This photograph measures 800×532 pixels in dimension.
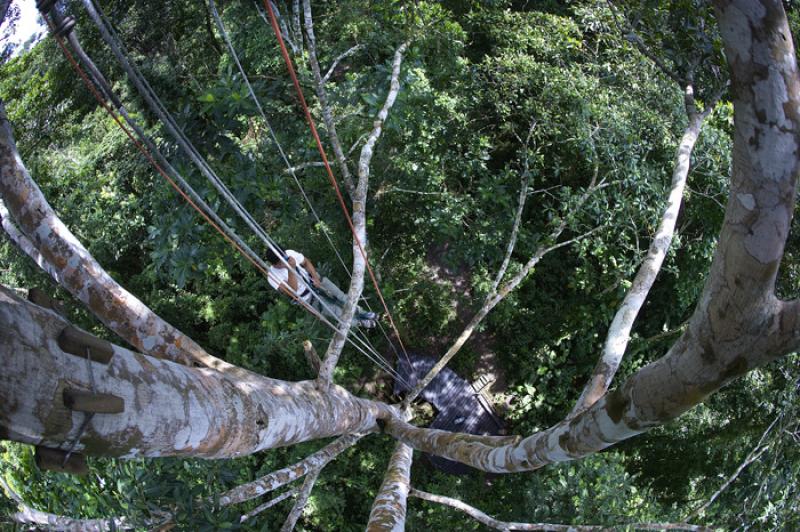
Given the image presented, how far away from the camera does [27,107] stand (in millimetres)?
9094

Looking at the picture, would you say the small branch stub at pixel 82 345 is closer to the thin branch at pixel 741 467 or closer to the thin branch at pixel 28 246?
the thin branch at pixel 28 246

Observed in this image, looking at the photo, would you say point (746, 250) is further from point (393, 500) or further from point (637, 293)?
point (393, 500)

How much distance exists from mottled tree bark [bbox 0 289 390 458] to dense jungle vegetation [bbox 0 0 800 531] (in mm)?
2084

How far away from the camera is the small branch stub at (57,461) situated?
1.54m

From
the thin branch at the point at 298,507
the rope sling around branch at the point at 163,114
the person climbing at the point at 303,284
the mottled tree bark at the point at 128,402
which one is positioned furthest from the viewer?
the person climbing at the point at 303,284

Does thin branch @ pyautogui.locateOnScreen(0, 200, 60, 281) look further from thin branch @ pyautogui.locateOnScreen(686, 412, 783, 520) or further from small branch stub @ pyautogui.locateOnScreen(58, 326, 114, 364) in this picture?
thin branch @ pyautogui.locateOnScreen(686, 412, 783, 520)

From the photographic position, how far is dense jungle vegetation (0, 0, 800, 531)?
480 centimetres

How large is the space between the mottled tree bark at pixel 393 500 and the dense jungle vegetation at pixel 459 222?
1.31 meters

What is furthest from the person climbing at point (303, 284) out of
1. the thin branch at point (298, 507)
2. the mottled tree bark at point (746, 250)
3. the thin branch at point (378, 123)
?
the mottled tree bark at point (746, 250)

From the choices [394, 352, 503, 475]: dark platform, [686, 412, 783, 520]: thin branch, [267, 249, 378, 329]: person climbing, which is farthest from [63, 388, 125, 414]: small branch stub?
[394, 352, 503, 475]: dark platform

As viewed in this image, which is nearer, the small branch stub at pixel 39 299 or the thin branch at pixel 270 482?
the small branch stub at pixel 39 299

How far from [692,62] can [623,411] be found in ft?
11.0

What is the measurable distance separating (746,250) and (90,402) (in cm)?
171

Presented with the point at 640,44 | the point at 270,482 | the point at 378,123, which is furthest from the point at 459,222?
the point at 270,482
